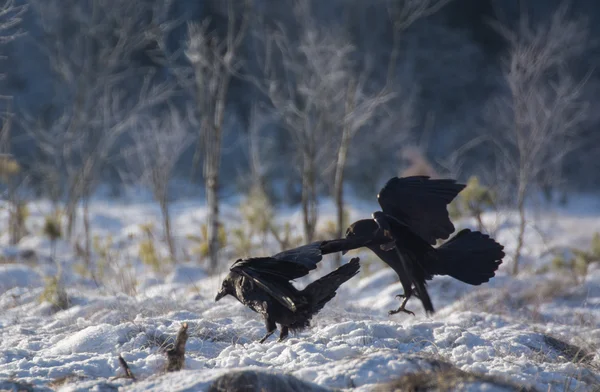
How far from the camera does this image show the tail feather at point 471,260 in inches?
155

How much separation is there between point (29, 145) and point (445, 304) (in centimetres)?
2047

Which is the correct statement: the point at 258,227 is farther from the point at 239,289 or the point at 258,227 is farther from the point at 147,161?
the point at 239,289

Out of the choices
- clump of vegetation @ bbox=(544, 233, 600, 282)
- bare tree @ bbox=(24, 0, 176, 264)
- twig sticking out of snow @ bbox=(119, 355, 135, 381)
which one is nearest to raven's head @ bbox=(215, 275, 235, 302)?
twig sticking out of snow @ bbox=(119, 355, 135, 381)

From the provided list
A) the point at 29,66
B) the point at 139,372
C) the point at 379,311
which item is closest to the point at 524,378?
the point at 139,372

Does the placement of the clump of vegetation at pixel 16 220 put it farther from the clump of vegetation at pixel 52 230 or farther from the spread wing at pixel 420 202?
the spread wing at pixel 420 202

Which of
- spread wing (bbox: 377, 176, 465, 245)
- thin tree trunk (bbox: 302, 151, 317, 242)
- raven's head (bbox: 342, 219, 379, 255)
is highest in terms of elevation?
thin tree trunk (bbox: 302, 151, 317, 242)

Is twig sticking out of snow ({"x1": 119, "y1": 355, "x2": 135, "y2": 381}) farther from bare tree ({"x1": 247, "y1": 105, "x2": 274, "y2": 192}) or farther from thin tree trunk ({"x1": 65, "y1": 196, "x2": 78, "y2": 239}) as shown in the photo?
thin tree trunk ({"x1": 65, "y1": 196, "x2": 78, "y2": 239})

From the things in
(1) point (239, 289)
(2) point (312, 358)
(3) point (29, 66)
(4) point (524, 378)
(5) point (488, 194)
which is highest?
(3) point (29, 66)

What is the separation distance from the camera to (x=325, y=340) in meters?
4.09

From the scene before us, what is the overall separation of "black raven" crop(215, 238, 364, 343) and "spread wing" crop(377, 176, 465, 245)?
1.38 ft

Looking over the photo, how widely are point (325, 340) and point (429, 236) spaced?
3.07ft

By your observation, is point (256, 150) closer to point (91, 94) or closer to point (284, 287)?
point (91, 94)

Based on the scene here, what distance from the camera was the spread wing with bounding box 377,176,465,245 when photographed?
158 inches

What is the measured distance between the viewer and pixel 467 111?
25.2 metres
